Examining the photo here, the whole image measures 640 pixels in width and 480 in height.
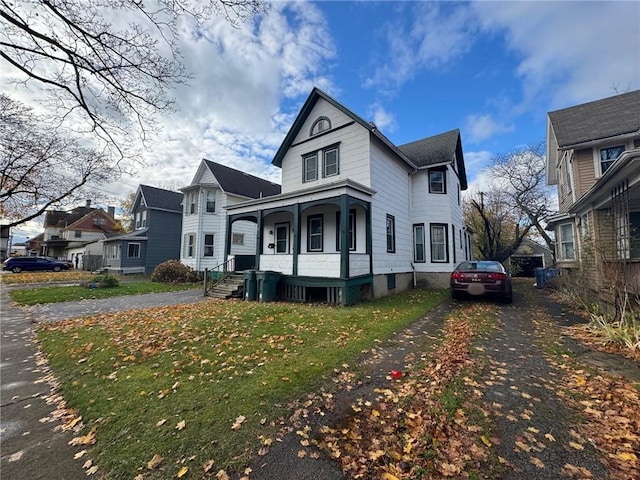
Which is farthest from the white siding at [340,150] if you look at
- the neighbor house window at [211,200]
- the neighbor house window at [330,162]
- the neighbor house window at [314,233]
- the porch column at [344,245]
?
the neighbor house window at [211,200]

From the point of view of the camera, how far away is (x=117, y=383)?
426cm

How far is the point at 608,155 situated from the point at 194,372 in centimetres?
1728

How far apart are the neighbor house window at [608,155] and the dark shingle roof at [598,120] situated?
0.62 m

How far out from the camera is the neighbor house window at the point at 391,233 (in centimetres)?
1316

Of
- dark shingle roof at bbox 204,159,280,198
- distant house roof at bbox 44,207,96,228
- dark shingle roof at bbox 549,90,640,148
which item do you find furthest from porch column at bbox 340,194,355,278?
distant house roof at bbox 44,207,96,228

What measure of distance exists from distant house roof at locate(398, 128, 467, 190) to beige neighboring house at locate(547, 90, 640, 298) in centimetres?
464

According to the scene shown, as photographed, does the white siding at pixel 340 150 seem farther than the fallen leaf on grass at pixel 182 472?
Yes

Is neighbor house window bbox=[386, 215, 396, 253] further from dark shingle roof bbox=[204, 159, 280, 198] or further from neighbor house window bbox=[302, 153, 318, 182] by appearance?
dark shingle roof bbox=[204, 159, 280, 198]

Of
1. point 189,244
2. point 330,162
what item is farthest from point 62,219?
point 330,162

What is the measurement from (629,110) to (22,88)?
21.9m

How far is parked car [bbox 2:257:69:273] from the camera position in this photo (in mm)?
28469

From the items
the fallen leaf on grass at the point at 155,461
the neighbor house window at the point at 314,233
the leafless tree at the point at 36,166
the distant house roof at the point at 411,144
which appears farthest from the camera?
the neighbor house window at the point at 314,233

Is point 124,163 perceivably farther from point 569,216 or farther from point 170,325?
point 569,216

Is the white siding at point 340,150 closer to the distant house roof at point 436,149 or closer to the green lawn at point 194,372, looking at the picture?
the distant house roof at point 436,149
